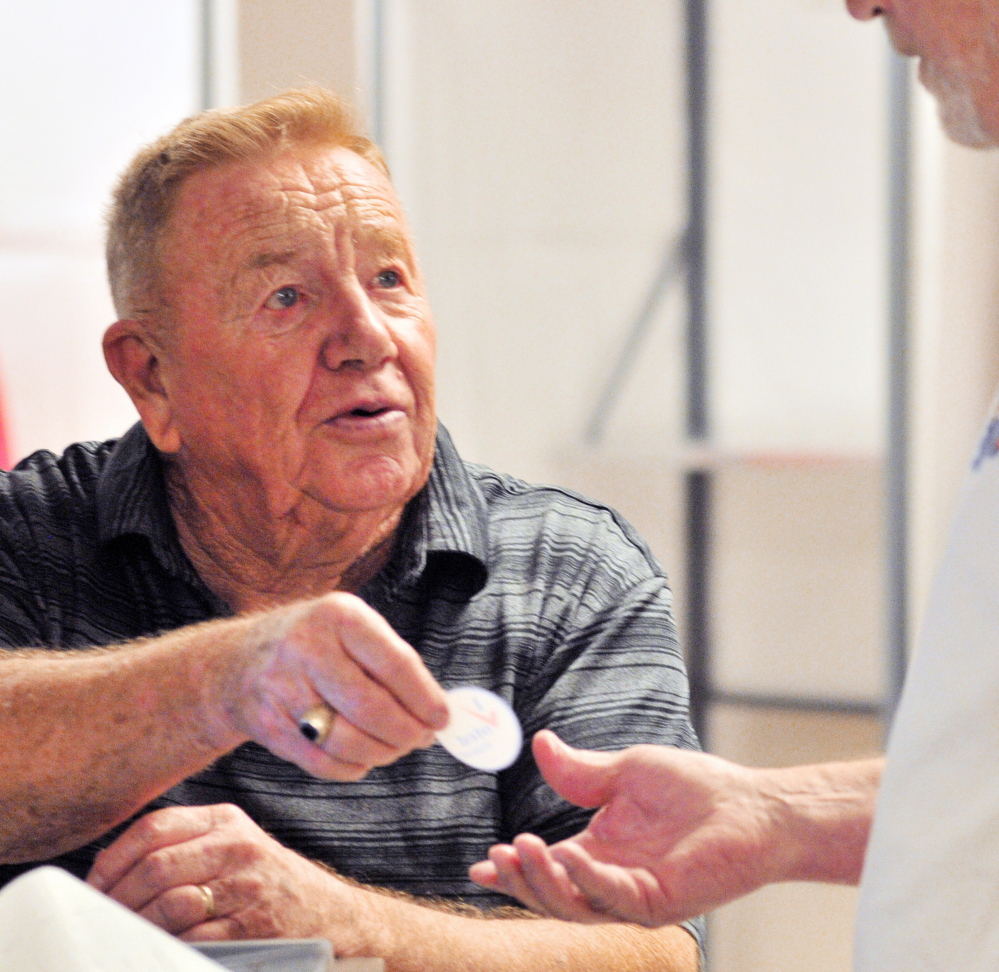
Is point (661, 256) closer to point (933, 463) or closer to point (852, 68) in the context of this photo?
point (852, 68)

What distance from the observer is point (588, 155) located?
12.1 ft

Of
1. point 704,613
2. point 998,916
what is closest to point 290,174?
point 998,916

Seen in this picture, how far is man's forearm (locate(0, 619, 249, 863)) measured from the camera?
4.46ft

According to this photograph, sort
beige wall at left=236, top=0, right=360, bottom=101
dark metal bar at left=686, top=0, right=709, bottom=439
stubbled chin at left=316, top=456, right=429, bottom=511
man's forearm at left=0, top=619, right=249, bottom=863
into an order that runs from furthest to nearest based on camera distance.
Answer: dark metal bar at left=686, top=0, right=709, bottom=439, beige wall at left=236, top=0, right=360, bottom=101, stubbled chin at left=316, top=456, right=429, bottom=511, man's forearm at left=0, top=619, right=249, bottom=863

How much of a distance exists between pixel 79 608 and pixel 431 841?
1.69ft

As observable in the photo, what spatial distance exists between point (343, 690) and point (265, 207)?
31.6 inches

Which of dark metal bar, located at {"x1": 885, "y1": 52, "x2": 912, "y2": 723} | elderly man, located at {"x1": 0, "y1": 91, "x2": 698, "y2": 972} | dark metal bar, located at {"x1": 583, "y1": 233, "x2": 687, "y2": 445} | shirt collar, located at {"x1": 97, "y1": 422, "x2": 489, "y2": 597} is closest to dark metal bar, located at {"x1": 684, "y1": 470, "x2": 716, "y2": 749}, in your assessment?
dark metal bar, located at {"x1": 583, "y1": 233, "x2": 687, "y2": 445}

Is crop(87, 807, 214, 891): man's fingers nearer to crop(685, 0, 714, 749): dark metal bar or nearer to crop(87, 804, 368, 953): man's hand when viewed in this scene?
crop(87, 804, 368, 953): man's hand

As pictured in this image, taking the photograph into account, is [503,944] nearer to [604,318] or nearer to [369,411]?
[369,411]

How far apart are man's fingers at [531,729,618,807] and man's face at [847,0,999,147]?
2.16 ft

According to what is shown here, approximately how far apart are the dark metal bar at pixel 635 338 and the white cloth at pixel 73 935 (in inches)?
115

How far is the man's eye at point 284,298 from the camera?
1.77m

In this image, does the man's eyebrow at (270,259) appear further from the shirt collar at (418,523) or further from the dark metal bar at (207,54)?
the dark metal bar at (207,54)

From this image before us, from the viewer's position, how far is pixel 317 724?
1.18 meters
